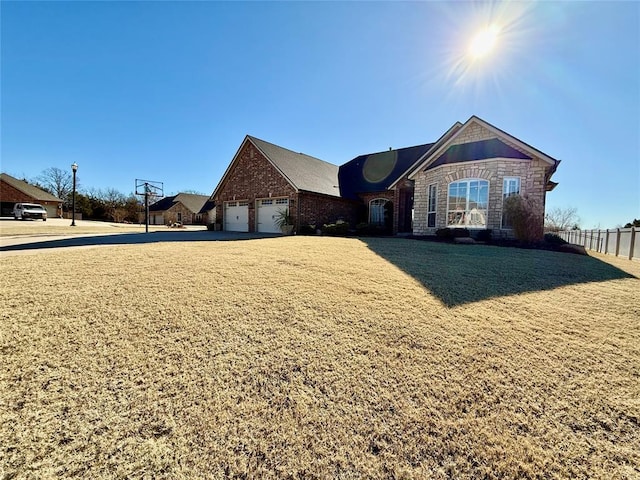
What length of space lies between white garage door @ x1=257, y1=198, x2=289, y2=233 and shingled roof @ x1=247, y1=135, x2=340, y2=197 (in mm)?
1553

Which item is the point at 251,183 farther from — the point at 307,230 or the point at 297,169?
the point at 307,230

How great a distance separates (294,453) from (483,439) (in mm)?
1349

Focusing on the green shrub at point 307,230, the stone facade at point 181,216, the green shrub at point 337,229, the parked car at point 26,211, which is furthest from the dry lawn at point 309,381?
the stone facade at point 181,216

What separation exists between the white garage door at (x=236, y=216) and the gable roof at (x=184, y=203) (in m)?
23.5

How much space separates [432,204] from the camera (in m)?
13.4

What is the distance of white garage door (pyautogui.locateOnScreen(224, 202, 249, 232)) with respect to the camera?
62.1ft

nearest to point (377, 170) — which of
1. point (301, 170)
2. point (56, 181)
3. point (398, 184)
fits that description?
point (398, 184)

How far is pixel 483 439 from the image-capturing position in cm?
194

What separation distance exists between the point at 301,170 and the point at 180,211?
30.3 meters

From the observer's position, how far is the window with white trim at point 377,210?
17781mm

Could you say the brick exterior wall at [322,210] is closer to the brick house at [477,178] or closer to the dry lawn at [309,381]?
the brick house at [477,178]

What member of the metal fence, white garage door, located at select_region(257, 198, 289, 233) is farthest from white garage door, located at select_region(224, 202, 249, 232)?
the metal fence

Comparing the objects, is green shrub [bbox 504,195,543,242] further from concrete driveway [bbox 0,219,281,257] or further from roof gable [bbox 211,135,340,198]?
concrete driveway [bbox 0,219,281,257]

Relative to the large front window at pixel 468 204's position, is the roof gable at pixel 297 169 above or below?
above
